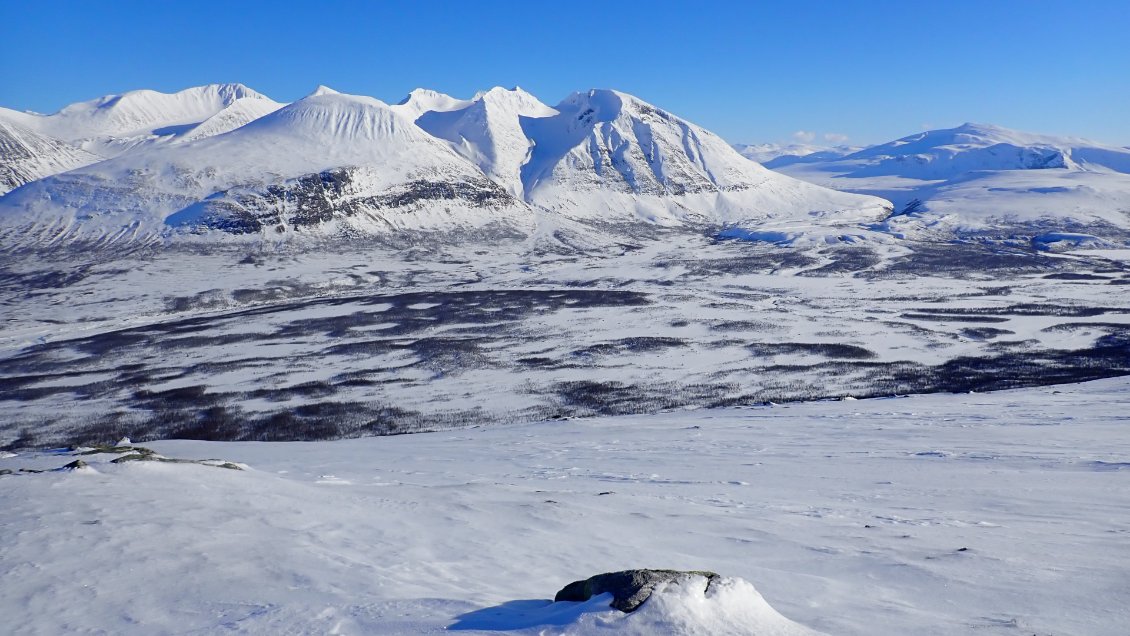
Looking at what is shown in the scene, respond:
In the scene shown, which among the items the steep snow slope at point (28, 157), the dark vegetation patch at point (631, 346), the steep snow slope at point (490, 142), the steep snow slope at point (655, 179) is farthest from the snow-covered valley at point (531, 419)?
the steep snow slope at point (28, 157)

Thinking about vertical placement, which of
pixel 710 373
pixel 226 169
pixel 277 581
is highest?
pixel 226 169

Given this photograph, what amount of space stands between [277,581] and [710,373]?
37786 millimetres

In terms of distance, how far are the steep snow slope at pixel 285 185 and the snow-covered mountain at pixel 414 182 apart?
358 millimetres

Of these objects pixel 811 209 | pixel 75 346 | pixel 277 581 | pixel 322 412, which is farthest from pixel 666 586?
pixel 811 209

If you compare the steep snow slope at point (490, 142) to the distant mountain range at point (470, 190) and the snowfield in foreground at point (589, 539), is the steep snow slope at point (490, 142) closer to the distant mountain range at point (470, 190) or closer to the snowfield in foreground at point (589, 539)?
the distant mountain range at point (470, 190)

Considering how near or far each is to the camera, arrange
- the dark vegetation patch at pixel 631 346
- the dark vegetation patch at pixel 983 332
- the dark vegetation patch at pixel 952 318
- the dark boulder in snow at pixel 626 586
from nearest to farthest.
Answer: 1. the dark boulder in snow at pixel 626 586
2. the dark vegetation patch at pixel 631 346
3. the dark vegetation patch at pixel 983 332
4. the dark vegetation patch at pixel 952 318

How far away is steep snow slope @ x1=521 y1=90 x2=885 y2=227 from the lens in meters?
161

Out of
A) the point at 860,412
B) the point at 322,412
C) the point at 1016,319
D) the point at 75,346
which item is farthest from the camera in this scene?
the point at 1016,319

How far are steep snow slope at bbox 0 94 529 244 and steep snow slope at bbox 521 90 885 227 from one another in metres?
22.8

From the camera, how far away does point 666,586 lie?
A: 7.98 meters

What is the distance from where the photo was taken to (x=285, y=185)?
429ft

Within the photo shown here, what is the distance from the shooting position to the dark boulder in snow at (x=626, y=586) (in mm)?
7883

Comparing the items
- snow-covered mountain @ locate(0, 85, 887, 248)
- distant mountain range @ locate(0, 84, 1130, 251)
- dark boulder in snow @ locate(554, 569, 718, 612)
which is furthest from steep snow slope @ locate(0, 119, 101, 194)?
dark boulder in snow @ locate(554, 569, 718, 612)

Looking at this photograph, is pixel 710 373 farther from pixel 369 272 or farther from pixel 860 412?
pixel 369 272
